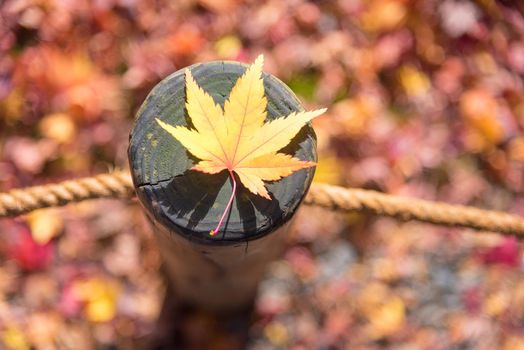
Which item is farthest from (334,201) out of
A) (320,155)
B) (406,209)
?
(320,155)

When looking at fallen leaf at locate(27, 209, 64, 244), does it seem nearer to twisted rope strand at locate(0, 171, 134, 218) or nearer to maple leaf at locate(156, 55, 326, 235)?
twisted rope strand at locate(0, 171, 134, 218)

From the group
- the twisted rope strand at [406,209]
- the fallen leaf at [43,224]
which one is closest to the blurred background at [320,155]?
the fallen leaf at [43,224]

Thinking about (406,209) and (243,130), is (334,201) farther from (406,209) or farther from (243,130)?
(243,130)

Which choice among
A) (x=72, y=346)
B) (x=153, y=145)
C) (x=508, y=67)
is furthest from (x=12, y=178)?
(x=508, y=67)

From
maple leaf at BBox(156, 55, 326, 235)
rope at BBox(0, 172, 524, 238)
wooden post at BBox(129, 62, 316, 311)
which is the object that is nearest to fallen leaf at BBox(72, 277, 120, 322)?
rope at BBox(0, 172, 524, 238)

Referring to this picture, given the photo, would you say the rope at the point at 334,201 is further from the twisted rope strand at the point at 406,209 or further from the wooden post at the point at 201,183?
the wooden post at the point at 201,183
